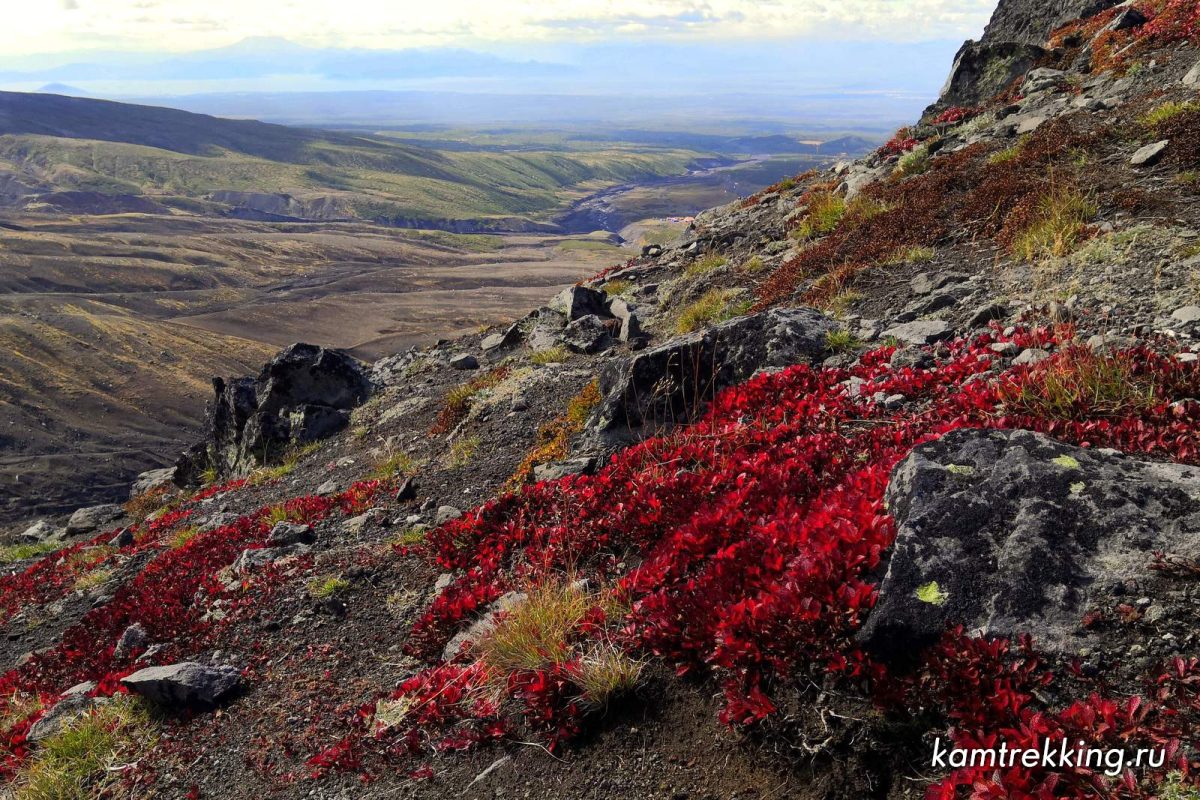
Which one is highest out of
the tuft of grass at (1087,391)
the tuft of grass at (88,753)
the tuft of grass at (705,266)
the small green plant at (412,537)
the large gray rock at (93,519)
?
the tuft of grass at (705,266)

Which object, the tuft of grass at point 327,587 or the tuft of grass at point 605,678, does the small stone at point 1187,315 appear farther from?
the tuft of grass at point 327,587

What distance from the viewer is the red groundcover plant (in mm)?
3531

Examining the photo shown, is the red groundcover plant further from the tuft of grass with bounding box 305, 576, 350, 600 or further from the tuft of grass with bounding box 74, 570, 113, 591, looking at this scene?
the tuft of grass with bounding box 74, 570, 113, 591

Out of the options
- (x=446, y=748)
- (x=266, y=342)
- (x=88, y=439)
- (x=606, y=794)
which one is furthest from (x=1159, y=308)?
(x=266, y=342)

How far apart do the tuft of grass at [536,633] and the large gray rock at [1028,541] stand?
230cm

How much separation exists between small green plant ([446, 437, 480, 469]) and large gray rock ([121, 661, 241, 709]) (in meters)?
5.33

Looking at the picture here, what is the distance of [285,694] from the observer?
6902mm

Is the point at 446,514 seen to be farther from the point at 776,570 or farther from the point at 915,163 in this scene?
the point at 915,163

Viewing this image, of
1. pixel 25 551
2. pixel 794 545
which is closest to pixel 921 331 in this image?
pixel 794 545

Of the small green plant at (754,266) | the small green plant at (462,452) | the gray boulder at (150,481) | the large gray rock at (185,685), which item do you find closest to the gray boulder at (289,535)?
the small green plant at (462,452)

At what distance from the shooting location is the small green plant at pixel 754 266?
1833 centimetres

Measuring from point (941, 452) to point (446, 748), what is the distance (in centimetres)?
422

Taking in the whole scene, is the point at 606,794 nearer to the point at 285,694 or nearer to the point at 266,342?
the point at 285,694

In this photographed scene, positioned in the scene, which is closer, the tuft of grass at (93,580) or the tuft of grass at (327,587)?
the tuft of grass at (327,587)
